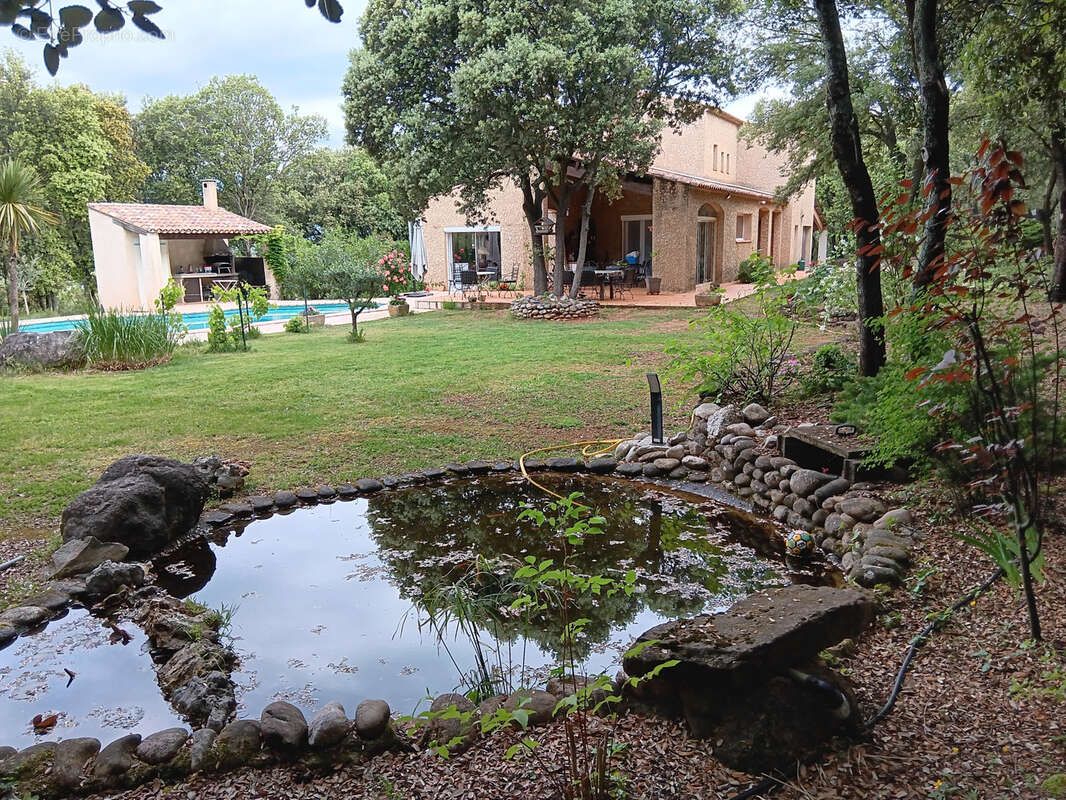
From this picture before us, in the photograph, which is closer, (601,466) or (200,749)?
(200,749)

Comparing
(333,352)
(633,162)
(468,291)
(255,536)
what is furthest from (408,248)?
(255,536)

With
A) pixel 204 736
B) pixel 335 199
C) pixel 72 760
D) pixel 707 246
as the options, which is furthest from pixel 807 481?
pixel 335 199

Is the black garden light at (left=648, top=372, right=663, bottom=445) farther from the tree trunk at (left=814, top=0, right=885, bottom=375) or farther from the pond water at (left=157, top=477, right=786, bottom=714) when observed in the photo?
the tree trunk at (left=814, top=0, right=885, bottom=375)

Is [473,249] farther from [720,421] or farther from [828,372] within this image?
[720,421]

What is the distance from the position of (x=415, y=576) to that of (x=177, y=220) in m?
22.0

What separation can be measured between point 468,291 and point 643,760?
18706 millimetres

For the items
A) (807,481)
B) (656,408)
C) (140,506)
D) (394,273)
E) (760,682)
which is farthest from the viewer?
(394,273)

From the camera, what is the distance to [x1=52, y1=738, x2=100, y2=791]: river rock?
2412mm

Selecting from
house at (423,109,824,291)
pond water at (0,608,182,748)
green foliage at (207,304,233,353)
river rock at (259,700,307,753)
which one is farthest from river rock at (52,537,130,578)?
house at (423,109,824,291)

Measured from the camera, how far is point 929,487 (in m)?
4.24

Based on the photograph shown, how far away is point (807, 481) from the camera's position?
187 inches

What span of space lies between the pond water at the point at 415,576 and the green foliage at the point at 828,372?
5.93ft

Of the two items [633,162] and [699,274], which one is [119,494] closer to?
[633,162]

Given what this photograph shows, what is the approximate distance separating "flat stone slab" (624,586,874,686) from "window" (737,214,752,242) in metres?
21.8
